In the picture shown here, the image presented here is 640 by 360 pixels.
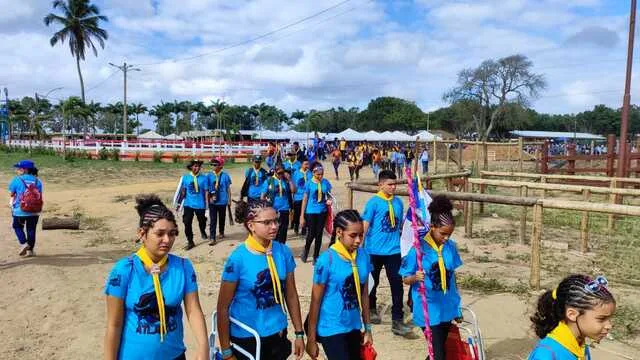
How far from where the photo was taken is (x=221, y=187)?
30.8ft

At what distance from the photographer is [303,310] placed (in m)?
5.80

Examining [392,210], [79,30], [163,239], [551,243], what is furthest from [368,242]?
[79,30]

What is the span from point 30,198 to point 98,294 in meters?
2.36

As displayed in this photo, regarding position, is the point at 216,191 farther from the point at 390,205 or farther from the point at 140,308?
the point at 140,308

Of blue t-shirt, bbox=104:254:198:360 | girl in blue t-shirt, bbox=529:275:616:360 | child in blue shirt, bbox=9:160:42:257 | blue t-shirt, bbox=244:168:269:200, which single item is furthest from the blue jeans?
girl in blue t-shirt, bbox=529:275:616:360

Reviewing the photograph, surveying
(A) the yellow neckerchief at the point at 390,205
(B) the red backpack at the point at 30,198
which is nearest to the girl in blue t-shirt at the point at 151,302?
(A) the yellow neckerchief at the point at 390,205

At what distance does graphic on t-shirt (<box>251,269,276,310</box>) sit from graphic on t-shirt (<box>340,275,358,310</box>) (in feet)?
1.58

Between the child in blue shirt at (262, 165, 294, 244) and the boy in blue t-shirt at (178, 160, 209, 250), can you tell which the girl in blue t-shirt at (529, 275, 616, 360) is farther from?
the boy in blue t-shirt at (178, 160, 209, 250)

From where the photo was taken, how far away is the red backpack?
7.83 meters

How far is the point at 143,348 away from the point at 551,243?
26.6ft

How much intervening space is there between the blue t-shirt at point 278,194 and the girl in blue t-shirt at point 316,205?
2.28ft

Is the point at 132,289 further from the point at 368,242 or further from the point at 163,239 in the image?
the point at 368,242

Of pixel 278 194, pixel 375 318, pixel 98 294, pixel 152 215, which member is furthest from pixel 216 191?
pixel 152 215

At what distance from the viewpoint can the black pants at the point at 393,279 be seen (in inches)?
196
